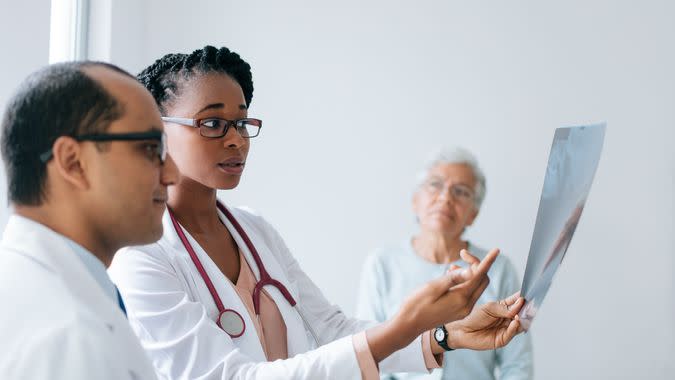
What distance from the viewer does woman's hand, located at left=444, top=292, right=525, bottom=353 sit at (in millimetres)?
1669

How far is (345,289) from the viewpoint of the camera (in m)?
4.04

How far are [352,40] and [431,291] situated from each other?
2.66 m

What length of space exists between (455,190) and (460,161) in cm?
13

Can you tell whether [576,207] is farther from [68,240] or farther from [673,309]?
[673,309]

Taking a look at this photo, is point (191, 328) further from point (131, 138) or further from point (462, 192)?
point (462, 192)

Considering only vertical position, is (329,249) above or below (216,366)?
below

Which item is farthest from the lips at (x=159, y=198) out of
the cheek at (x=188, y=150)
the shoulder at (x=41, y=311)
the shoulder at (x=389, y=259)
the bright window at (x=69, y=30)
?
the shoulder at (x=389, y=259)

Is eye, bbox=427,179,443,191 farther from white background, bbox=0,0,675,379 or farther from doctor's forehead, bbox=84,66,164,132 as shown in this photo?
doctor's forehead, bbox=84,66,164,132

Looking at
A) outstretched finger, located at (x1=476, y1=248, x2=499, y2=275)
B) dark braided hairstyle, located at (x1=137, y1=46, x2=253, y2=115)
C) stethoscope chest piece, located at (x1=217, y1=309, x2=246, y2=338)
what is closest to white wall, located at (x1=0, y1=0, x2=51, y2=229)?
dark braided hairstyle, located at (x1=137, y1=46, x2=253, y2=115)

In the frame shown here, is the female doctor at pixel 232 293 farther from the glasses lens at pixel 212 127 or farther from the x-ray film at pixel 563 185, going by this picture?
the x-ray film at pixel 563 185

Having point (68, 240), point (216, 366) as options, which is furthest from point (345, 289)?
point (68, 240)

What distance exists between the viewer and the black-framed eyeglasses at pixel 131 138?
111 centimetres

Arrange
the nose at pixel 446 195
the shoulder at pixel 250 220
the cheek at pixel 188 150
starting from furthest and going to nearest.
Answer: the nose at pixel 446 195 < the shoulder at pixel 250 220 < the cheek at pixel 188 150

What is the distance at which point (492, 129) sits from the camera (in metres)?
3.96
